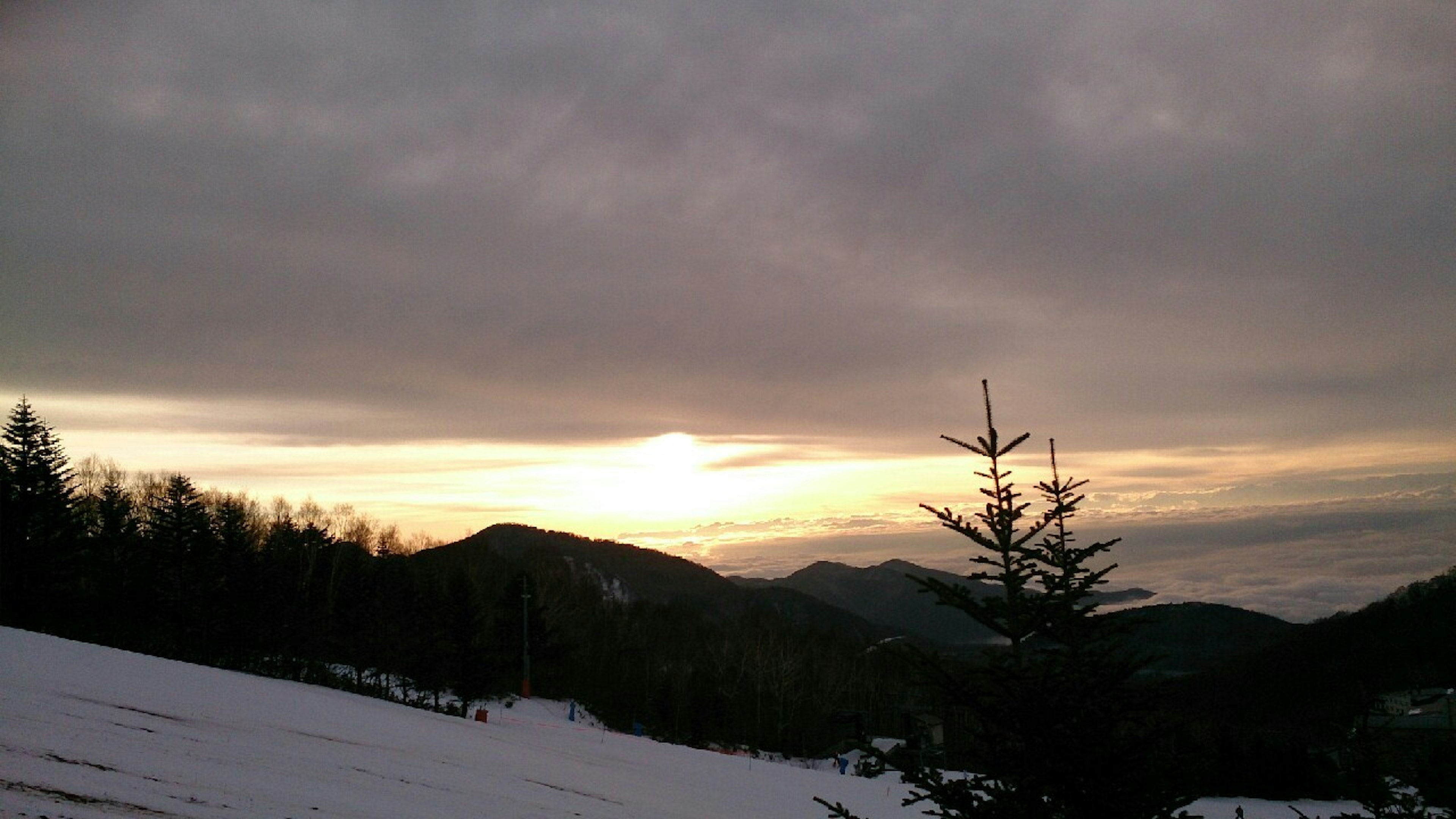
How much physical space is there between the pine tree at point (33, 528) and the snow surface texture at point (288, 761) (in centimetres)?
2320

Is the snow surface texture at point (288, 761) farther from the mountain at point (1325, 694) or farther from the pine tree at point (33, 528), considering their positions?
the pine tree at point (33, 528)

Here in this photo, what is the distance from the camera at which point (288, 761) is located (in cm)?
1634

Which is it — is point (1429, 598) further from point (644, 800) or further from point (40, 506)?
point (40, 506)

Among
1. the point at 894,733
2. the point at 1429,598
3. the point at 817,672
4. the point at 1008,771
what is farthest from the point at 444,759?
the point at 1429,598

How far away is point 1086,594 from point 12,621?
58.5 meters

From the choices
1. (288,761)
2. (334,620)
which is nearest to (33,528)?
(334,620)

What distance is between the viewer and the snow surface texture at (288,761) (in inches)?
459

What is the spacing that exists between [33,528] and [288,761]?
4691 centimetres

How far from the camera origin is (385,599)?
208 feet

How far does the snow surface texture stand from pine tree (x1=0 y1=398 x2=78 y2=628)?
76.1 feet

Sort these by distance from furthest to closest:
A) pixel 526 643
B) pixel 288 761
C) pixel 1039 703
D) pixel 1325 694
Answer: pixel 1325 694 → pixel 526 643 → pixel 288 761 → pixel 1039 703

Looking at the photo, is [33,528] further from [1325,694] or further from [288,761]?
[1325,694]

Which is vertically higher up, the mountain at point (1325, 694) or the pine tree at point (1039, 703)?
the pine tree at point (1039, 703)

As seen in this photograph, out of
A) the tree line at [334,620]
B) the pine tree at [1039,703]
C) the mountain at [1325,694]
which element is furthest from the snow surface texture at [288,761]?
the tree line at [334,620]
